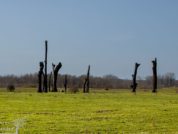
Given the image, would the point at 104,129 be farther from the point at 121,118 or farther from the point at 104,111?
the point at 104,111

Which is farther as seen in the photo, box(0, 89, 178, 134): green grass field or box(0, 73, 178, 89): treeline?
box(0, 73, 178, 89): treeline

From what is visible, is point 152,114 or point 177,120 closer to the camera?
point 177,120

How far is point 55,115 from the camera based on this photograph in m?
26.5

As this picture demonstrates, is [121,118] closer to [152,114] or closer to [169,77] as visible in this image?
[152,114]

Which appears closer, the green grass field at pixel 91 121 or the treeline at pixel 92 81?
the green grass field at pixel 91 121

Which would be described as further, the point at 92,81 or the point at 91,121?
the point at 92,81

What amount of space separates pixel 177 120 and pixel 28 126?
735cm

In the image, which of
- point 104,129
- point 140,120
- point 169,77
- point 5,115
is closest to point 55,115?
point 5,115

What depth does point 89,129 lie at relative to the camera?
813 inches

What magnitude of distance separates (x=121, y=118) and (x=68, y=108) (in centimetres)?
654

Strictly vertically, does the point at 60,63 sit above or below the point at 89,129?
above

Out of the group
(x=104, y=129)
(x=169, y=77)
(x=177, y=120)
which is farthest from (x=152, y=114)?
(x=169, y=77)

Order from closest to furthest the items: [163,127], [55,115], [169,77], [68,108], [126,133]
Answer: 1. [126,133]
2. [163,127]
3. [55,115]
4. [68,108]
5. [169,77]

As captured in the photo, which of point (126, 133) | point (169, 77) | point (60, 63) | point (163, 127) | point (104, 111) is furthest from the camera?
point (169, 77)
